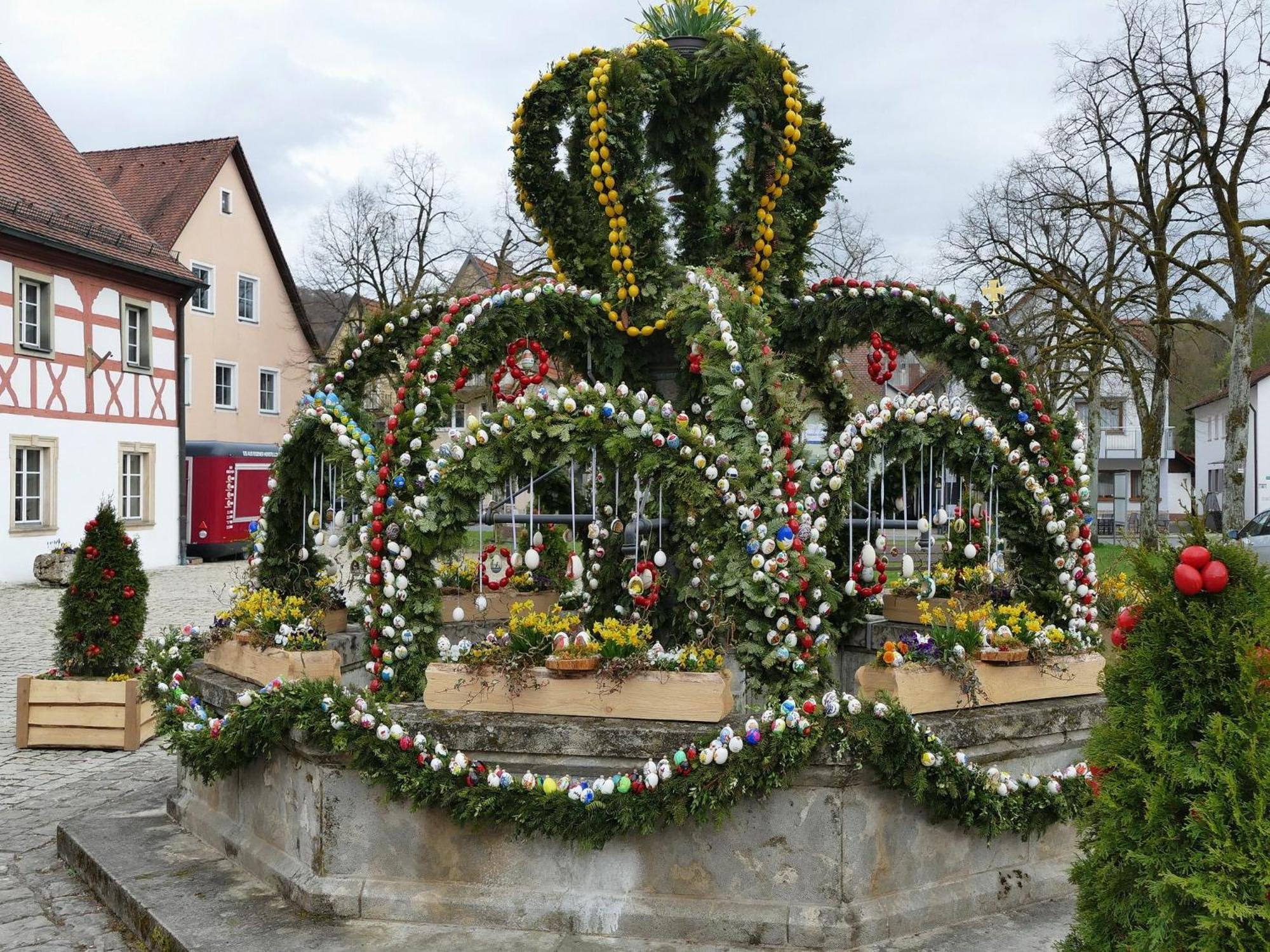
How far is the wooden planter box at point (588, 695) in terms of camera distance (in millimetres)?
4457

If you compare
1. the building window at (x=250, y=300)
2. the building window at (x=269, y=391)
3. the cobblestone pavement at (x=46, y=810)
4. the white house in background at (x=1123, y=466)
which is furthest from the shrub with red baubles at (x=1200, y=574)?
the white house in background at (x=1123, y=466)

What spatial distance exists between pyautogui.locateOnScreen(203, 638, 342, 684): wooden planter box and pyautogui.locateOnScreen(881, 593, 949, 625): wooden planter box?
3.16 meters

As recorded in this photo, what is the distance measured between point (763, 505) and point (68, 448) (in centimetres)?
1964

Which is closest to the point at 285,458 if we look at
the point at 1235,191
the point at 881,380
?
the point at 881,380

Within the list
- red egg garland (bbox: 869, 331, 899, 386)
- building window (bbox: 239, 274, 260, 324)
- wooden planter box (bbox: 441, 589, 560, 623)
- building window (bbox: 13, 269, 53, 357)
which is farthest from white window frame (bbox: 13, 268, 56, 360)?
red egg garland (bbox: 869, 331, 899, 386)

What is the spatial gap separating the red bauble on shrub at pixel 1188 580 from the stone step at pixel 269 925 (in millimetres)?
2107

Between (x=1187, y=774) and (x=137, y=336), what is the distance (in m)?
23.5

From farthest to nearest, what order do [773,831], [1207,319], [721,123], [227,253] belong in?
[227,253]
[1207,319]
[721,123]
[773,831]

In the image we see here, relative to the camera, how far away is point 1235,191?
71.9ft

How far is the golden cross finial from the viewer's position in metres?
6.01

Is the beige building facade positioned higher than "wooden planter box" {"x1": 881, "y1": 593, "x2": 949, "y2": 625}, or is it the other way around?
the beige building facade

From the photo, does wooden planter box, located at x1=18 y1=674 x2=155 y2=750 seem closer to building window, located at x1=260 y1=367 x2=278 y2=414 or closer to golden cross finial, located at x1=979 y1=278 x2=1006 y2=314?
golden cross finial, located at x1=979 y1=278 x2=1006 y2=314

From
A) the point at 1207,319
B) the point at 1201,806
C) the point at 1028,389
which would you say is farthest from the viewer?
the point at 1207,319

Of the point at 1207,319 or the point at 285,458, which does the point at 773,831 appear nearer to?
the point at 285,458
